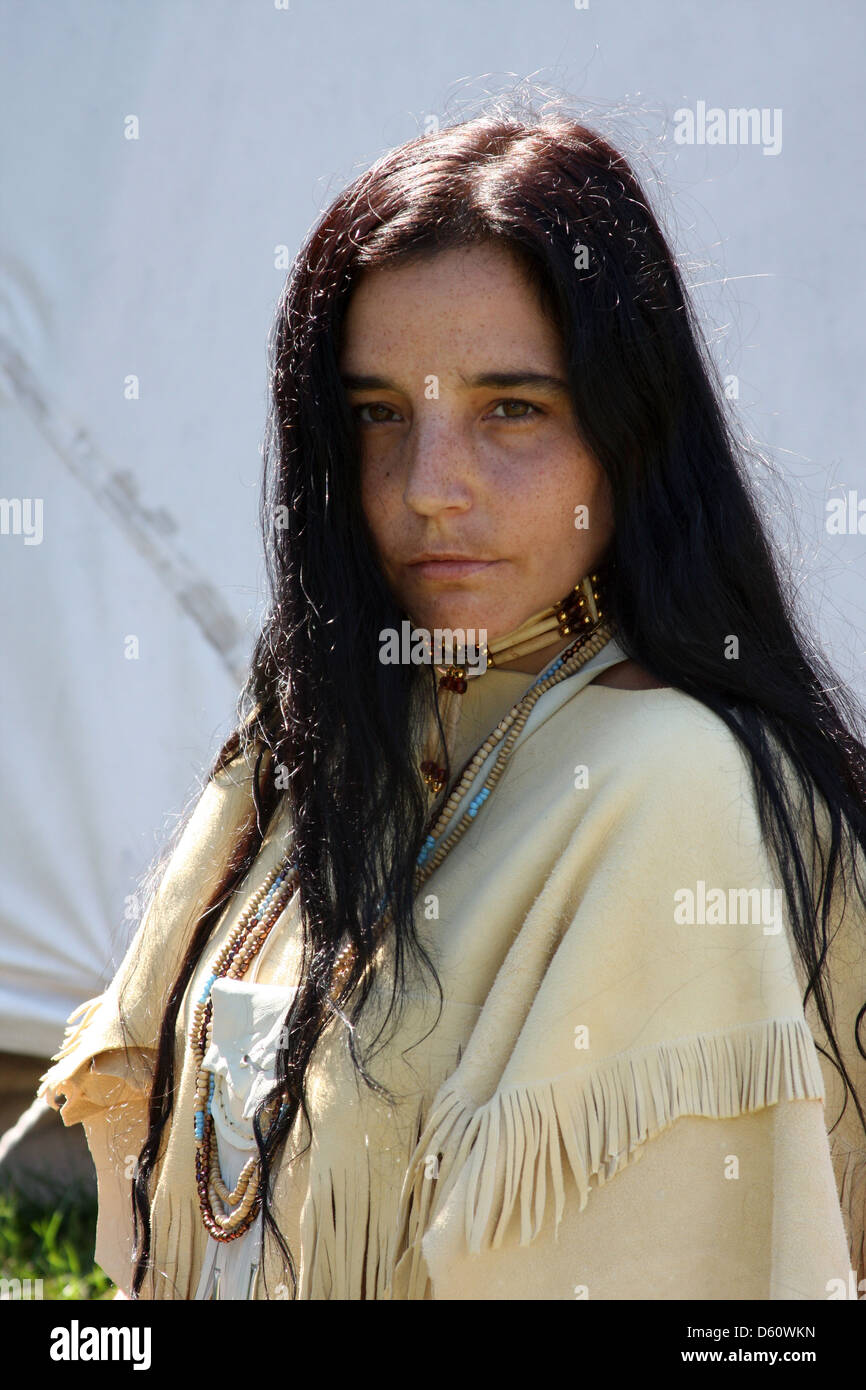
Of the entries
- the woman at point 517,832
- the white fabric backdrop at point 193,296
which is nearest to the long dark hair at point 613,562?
the woman at point 517,832

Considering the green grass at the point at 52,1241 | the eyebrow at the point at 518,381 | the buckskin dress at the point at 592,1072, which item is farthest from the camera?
the green grass at the point at 52,1241

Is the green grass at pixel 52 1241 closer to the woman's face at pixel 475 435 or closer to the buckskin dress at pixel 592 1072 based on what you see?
the buckskin dress at pixel 592 1072

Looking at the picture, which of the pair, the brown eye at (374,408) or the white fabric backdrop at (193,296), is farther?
the white fabric backdrop at (193,296)

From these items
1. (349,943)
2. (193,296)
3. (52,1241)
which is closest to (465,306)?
(349,943)

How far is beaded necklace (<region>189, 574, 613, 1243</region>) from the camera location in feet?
3.83

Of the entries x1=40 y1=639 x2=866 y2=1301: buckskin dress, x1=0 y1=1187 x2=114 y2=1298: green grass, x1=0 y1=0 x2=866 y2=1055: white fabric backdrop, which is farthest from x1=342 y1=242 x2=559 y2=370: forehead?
x1=0 y1=1187 x2=114 y2=1298: green grass

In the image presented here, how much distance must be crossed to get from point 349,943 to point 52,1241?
1.58 metres

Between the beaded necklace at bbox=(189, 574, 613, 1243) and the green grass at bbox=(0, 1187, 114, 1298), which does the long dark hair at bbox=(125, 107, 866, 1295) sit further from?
the green grass at bbox=(0, 1187, 114, 1298)

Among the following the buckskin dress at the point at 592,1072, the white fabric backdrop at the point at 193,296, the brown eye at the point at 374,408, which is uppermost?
the white fabric backdrop at the point at 193,296

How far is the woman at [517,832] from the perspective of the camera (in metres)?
1.00

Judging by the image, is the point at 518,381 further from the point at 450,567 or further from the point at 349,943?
the point at 349,943

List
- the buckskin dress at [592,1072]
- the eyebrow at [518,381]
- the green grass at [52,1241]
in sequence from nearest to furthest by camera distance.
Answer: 1. the buckskin dress at [592,1072]
2. the eyebrow at [518,381]
3. the green grass at [52,1241]

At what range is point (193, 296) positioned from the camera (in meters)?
2.58

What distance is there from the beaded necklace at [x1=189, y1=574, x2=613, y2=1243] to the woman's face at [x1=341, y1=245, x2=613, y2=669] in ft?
0.16
